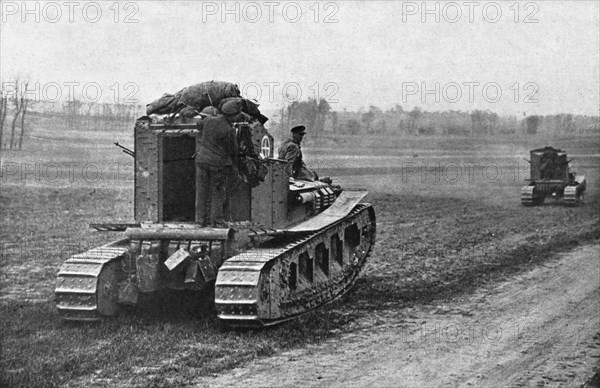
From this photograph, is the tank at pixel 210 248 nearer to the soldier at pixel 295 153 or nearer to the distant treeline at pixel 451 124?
the soldier at pixel 295 153

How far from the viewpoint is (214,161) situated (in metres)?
11.1

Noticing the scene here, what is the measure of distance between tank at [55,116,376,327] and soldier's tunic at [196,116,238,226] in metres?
0.23

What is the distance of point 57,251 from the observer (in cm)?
1755

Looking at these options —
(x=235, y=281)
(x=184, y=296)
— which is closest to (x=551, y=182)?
(x=184, y=296)

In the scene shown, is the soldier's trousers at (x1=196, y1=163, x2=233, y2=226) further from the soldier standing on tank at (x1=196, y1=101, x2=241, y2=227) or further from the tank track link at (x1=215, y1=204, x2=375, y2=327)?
the tank track link at (x1=215, y1=204, x2=375, y2=327)

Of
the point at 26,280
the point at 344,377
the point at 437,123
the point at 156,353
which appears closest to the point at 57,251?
the point at 26,280

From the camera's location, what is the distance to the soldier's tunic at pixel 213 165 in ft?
36.4

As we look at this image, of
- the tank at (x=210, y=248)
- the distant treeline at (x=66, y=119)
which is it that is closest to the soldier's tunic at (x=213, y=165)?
the tank at (x=210, y=248)

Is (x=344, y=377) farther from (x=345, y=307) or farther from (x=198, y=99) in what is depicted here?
(x=198, y=99)

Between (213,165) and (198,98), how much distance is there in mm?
1379

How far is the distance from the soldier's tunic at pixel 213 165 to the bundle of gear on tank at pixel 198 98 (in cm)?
68

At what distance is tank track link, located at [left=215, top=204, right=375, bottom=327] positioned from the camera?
1010 cm

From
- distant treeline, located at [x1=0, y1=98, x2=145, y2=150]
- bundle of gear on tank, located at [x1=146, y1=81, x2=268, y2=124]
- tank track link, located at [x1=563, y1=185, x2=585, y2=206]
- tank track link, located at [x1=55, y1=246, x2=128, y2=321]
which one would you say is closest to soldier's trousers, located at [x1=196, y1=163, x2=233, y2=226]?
bundle of gear on tank, located at [x1=146, y1=81, x2=268, y2=124]

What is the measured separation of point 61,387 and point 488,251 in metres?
12.6
